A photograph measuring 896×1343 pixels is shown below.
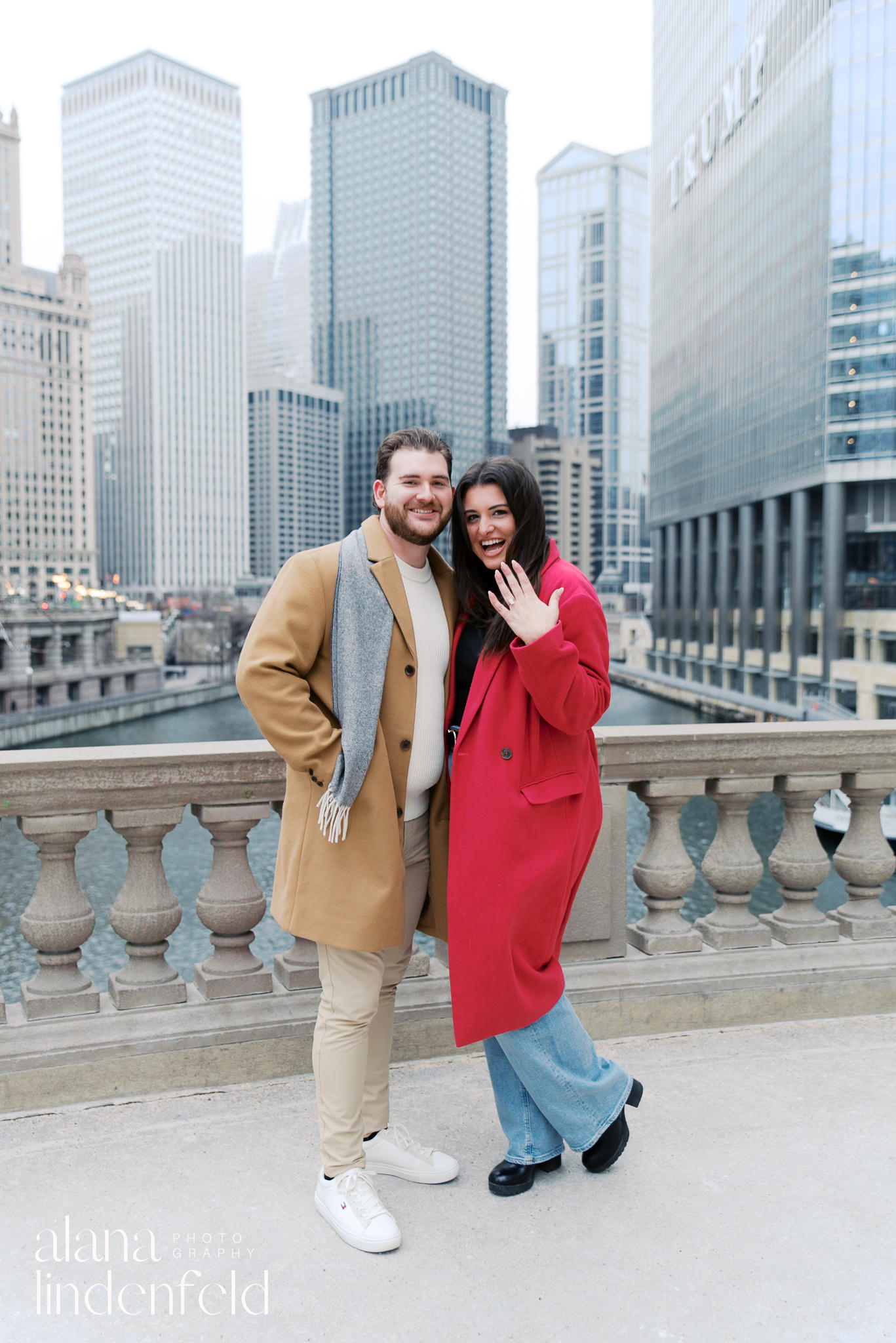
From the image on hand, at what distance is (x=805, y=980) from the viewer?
3.79 m

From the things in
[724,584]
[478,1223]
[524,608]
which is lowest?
[478,1223]

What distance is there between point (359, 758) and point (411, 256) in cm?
18385

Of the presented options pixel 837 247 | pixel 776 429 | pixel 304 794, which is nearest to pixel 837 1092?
pixel 304 794

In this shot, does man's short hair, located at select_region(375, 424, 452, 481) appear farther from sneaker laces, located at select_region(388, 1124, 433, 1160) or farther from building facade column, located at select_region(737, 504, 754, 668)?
building facade column, located at select_region(737, 504, 754, 668)

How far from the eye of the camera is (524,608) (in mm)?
2494

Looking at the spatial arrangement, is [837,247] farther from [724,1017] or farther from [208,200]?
[208,200]

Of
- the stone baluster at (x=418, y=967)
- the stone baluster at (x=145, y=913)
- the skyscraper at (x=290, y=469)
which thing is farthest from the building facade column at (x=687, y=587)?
the skyscraper at (x=290, y=469)

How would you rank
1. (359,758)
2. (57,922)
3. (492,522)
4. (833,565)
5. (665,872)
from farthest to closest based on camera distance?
(833,565) < (665,872) < (57,922) < (492,522) < (359,758)

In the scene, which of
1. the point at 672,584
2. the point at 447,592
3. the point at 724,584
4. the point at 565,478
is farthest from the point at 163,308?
the point at 447,592

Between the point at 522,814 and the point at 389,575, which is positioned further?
the point at 389,575

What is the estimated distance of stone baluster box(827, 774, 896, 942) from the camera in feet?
12.8

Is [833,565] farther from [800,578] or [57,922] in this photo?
[57,922]

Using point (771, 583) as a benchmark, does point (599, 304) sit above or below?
above

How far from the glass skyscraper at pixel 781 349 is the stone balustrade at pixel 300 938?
46471 mm
